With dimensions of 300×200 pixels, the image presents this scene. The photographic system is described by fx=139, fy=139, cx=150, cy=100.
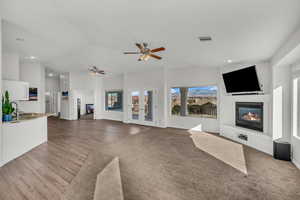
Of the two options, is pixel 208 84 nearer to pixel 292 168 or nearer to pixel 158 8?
pixel 292 168

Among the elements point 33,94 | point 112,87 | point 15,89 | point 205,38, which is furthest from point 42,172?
point 112,87

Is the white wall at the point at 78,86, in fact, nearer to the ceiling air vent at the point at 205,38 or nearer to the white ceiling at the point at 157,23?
the white ceiling at the point at 157,23

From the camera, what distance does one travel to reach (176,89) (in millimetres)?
7066

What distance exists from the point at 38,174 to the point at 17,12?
9.56 feet

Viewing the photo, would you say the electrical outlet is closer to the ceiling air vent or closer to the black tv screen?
the black tv screen

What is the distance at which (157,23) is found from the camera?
257 centimetres

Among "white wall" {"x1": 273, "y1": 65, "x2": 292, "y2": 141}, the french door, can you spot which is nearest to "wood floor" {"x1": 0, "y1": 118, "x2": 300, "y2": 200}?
"white wall" {"x1": 273, "y1": 65, "x2": 292, "y2": 141}

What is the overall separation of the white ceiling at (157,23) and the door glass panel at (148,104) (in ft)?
12.9

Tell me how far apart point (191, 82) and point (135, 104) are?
3.44m

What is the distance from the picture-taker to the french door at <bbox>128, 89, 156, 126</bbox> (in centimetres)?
754

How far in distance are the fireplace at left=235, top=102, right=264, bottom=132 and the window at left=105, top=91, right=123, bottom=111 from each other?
6.47 meters

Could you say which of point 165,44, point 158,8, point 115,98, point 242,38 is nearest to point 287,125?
point 242,38

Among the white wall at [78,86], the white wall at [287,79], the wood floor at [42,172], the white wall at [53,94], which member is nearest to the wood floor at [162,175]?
the wood floor at [42,172]

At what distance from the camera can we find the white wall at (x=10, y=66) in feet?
15.1
